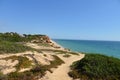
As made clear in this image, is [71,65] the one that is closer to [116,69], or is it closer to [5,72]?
[116,69]

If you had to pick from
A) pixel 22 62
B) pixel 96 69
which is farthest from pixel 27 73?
pixel 96 69

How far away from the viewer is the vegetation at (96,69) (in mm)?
28609

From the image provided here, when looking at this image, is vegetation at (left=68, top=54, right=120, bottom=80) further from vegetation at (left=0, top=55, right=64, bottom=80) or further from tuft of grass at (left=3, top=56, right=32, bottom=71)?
tuft of grass at (left=3, top=56, right=32, bottom=71)

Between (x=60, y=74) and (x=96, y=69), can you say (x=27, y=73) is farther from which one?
(x=96, y=69)

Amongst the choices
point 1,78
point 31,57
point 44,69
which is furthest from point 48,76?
point 31,57

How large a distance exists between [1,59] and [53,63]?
784 cm

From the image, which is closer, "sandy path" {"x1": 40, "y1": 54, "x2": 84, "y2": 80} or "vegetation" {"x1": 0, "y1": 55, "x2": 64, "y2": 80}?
"vegetation" {"x1": 0, "y1": 55, "x2": 64, "y2": 80}

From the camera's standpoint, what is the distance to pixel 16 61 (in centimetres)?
3375

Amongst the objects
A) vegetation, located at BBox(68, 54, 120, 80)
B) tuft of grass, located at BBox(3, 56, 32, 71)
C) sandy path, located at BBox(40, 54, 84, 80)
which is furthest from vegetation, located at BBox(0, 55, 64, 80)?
vegetation, located at BBox(68, 54, 120, 80)

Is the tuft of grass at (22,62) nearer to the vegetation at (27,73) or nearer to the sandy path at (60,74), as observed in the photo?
the vegetation at (27,73)

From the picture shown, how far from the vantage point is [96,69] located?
3012 cm

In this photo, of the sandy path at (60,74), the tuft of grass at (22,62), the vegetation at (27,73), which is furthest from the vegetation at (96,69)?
the tuft of grass at (22,62)

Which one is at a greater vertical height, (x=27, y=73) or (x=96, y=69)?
(x=96, y=69)

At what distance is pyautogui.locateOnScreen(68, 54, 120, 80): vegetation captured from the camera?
2861 cm
